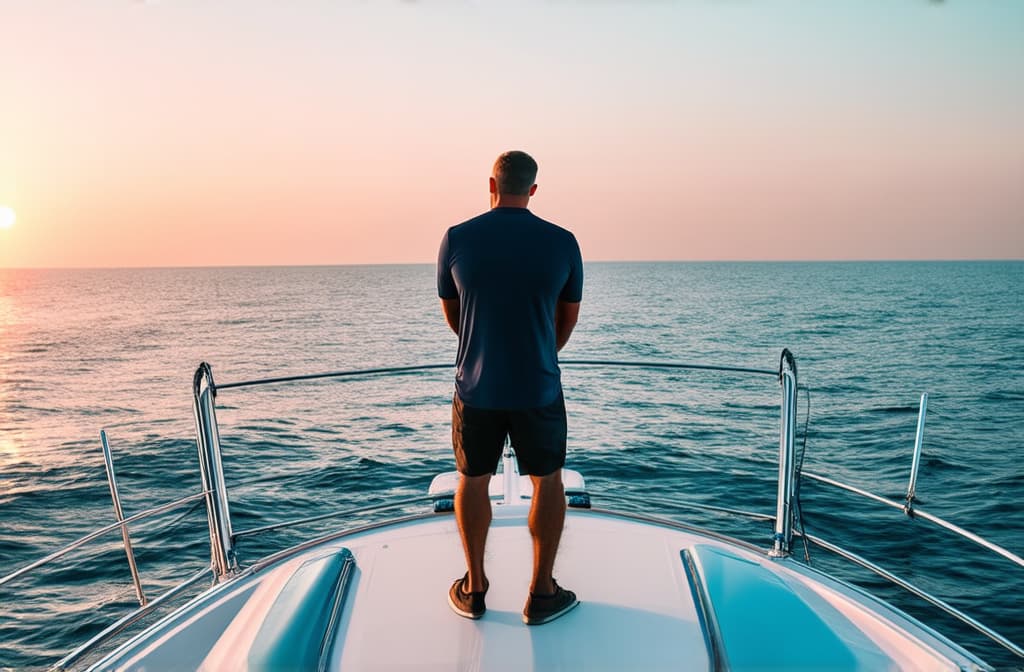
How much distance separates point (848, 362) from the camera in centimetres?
2331

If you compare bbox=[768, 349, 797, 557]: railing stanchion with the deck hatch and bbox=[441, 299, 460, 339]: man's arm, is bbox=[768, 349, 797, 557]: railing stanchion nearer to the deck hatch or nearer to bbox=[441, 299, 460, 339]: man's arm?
bbox=[441, 299, 460, 339]: man's arm

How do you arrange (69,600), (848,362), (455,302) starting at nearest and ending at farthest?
(455,302) → (69,600) → (848,362)

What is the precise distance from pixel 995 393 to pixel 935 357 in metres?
7.56

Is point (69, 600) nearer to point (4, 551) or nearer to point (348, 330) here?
point (4, 551)

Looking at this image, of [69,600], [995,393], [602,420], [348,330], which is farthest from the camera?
[348,330]

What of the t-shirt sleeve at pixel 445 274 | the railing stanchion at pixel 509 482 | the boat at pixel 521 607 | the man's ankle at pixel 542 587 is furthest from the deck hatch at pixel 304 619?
the t-shirt sleeve at pixel 445 274

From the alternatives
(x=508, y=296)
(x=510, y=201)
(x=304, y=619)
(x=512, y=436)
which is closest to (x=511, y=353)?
(x=508, y=296)

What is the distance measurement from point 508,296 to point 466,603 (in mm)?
981

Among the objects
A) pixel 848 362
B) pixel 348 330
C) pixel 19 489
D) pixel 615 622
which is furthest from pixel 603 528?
pixel 348 330

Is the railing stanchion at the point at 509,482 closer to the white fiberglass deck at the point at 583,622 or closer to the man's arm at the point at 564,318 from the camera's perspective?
the white fiberglass deck at the point at 583,622

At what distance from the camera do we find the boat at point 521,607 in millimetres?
1889

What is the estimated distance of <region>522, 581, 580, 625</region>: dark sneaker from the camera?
6.99 feet

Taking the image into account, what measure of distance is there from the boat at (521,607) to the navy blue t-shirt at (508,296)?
70 centimetres

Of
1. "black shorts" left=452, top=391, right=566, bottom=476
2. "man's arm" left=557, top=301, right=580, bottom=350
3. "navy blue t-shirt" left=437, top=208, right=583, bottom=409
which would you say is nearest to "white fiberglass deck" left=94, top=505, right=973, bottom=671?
"black shorts" left=452, top=391, right=566, bottom=476
